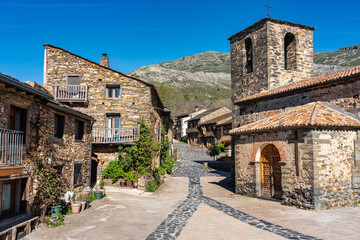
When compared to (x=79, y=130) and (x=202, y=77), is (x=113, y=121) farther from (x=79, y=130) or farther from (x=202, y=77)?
(x=202, y=77)

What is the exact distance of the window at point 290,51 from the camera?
65.7 ft

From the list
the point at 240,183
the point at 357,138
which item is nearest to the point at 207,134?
the point at 240,183

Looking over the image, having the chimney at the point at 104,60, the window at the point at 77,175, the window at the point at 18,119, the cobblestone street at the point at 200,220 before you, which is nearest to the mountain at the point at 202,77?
the chimney at the point at 104,60

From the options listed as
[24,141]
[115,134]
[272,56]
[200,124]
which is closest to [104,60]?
[115,134]

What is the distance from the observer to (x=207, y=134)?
46.1 m

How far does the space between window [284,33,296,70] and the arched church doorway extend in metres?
9.17

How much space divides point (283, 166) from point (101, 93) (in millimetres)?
13264

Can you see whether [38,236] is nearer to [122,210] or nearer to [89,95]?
[122,210]

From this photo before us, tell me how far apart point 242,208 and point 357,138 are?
18.9 feet

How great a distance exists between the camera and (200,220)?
387 inches

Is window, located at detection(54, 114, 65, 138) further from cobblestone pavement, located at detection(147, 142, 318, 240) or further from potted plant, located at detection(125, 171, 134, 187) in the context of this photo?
Answer: potted plant, located at detection(125, 171, 134, 187)

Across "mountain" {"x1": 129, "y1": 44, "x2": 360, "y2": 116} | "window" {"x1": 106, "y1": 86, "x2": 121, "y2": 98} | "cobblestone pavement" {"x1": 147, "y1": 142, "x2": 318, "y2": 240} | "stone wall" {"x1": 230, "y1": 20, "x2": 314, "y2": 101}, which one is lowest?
"cobblestone pavement" {"x1": 147, "y1": 142, "x2": 318, "y2": 240}

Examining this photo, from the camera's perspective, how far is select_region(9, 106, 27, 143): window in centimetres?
859

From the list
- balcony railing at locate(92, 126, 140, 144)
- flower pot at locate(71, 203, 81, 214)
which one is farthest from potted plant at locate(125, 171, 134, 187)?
flower pot at locate(71, 203, 81, 214)
